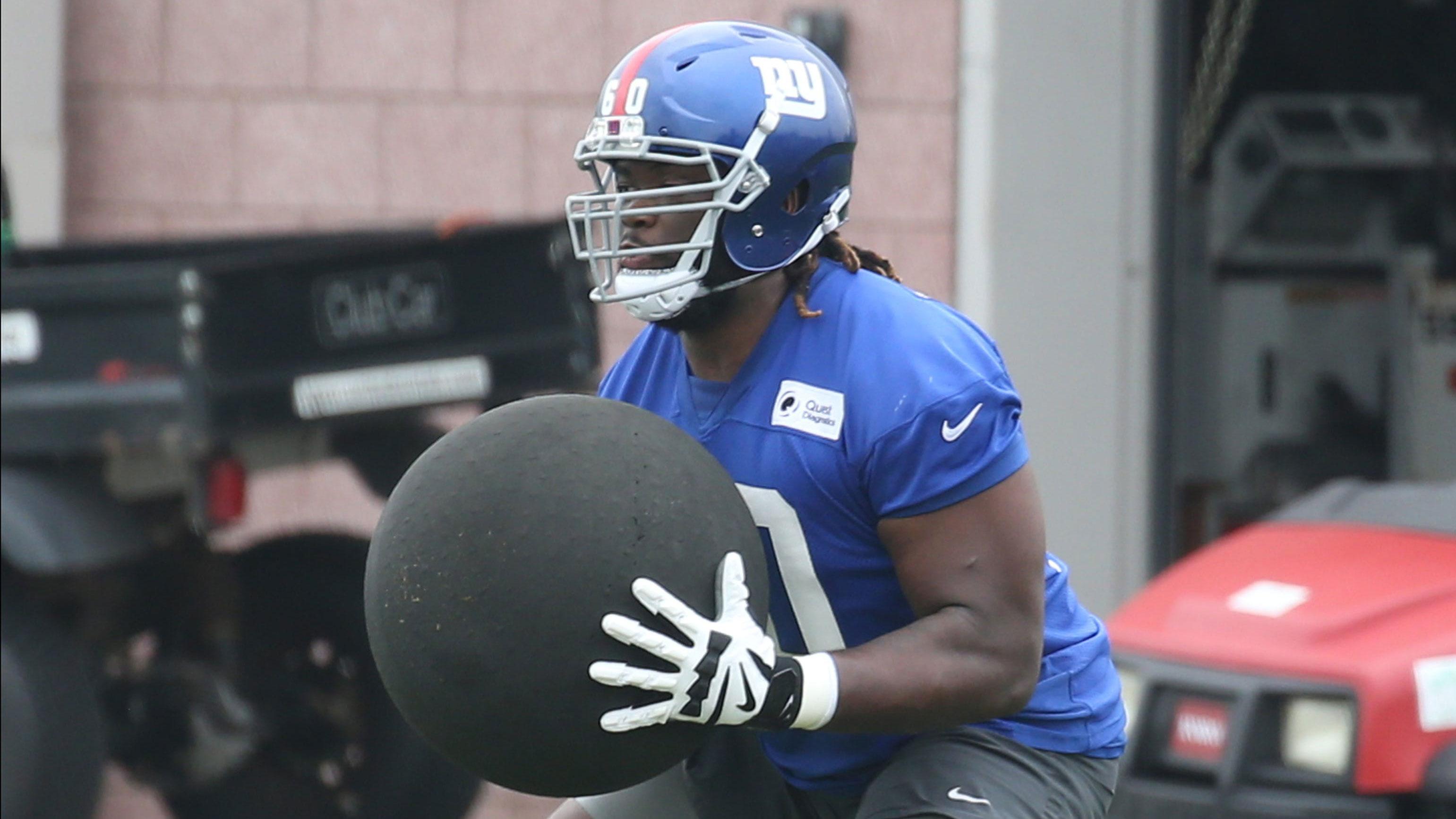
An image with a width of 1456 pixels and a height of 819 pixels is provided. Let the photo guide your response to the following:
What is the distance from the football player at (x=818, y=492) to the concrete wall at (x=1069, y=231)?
3656 millimetres

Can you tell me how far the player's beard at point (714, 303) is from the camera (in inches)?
107

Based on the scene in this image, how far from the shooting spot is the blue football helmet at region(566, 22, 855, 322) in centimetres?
265

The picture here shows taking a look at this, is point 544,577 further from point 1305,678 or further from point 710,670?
point 1305,678

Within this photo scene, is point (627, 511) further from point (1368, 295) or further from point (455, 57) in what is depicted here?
point (1368, 295)

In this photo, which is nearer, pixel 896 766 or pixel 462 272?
pixel 896 766

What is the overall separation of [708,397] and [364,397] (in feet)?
8.49

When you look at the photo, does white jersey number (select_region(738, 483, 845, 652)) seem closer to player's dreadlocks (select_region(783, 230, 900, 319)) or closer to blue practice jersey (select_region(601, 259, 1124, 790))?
blue practice jersey (select_region(601, 259, 1124, 790))

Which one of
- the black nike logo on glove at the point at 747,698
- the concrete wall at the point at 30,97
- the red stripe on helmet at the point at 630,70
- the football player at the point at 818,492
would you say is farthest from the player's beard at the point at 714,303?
the concrete wall at the point at 30,97

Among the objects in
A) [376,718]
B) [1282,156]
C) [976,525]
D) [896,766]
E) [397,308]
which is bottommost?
[376,718]

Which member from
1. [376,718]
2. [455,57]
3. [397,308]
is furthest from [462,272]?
[455,57]

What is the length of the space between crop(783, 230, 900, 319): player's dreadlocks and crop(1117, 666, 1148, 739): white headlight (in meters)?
1.81

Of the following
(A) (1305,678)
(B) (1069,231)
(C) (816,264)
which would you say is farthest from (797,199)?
(B) (1069,231)

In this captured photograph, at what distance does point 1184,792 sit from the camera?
14.3 ft

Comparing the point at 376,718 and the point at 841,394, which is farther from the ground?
the point at 841,394
